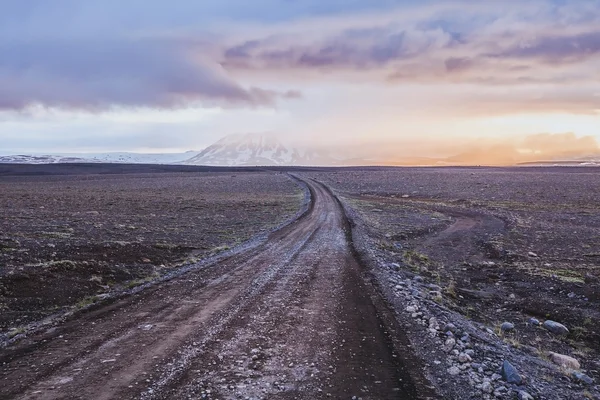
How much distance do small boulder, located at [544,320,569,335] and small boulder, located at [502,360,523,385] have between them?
4.97 metres

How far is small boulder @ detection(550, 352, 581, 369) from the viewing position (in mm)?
9656

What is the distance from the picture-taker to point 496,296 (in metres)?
15.8

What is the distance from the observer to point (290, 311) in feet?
39.2

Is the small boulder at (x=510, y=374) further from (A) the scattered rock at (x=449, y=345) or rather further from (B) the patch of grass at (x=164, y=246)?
(B) the patch of grass at (x=164, y=246)

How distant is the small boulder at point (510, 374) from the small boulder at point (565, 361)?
202cm

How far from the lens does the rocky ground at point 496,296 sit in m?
8.53

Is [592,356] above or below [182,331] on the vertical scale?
below

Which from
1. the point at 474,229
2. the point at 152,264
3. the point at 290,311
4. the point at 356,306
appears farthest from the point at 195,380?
the point at 474,229

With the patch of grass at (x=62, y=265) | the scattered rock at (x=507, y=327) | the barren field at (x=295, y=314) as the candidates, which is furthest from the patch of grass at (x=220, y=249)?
the scattered rock at (x=507, y=327)

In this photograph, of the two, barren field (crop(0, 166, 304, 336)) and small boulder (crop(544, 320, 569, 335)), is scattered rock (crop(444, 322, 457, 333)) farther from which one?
barren field (crop(0, 166, 304, 336))

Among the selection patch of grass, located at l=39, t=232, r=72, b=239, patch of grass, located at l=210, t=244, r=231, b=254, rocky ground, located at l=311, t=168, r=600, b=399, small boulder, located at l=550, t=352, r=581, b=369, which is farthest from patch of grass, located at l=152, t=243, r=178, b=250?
small boulder, located at l=550, t=352, r=581, b=369

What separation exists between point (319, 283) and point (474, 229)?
20.7m

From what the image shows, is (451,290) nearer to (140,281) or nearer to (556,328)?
(556,328)

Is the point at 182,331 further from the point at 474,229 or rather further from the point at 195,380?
the point at 474,229
